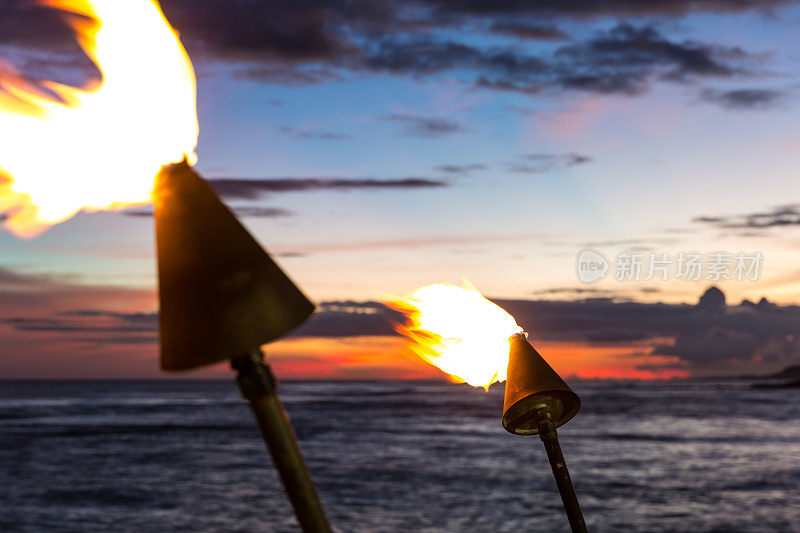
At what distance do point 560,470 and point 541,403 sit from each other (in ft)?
0.68

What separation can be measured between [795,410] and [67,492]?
8109 cm

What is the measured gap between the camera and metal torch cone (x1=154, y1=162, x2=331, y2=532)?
128cm

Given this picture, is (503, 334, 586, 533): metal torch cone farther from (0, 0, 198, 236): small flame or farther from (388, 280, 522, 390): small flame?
(0, 0, 198, 236): small flame

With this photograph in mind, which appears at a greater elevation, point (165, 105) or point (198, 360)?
point (165, 105)

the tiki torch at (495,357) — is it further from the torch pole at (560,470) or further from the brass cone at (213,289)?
the brass cone at (213,289)

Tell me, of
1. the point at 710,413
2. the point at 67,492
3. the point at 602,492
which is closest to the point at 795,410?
the point at 710,413

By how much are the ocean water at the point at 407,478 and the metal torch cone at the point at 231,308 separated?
23793mm

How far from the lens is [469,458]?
41.7m

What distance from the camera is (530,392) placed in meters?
2.29

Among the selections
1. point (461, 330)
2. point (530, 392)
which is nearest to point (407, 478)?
point (461, 330)

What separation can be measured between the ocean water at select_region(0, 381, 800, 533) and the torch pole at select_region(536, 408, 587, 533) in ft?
74.7

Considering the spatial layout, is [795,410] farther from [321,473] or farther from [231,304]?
[231,304]

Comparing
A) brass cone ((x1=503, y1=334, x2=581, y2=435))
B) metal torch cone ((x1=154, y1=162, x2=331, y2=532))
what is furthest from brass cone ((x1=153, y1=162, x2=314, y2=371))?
brass cone ((x1=503, y1=334, x2=581, y2=435))

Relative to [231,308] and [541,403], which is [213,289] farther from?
[541,403]
